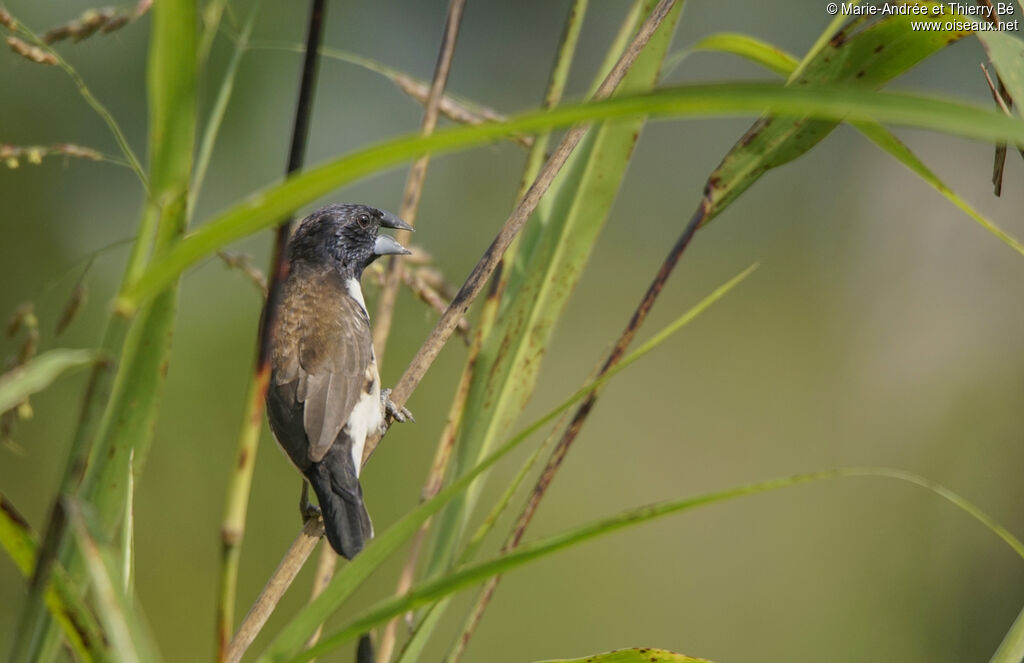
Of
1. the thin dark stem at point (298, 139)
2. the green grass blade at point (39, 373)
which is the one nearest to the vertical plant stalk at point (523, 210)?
the thin dark stem at point (298, 139)

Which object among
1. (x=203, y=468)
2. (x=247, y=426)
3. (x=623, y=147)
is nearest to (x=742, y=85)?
(x=247, y=426)

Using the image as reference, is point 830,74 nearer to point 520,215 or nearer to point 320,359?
point 520,215

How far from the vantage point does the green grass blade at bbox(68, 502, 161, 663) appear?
716mm

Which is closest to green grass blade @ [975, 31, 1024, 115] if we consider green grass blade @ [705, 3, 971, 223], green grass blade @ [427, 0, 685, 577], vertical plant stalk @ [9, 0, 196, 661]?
green grass blade @ [705, 3, 971, 223]

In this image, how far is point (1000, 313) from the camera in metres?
5.99

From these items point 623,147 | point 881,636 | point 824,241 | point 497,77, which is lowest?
point 881,636

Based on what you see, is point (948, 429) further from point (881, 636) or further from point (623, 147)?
point (623, 147)

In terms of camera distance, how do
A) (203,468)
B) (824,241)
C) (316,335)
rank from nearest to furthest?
(316,335)
(203,468)
(824,241)

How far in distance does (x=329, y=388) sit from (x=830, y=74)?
1487 mm

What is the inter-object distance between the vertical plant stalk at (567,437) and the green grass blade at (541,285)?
90mm

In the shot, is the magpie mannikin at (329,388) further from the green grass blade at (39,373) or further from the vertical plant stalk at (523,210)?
the green grass blade at (39,373)

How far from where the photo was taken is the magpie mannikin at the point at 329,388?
217cm

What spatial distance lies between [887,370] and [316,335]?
181 inches

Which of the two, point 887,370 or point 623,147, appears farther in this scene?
point 887,370
